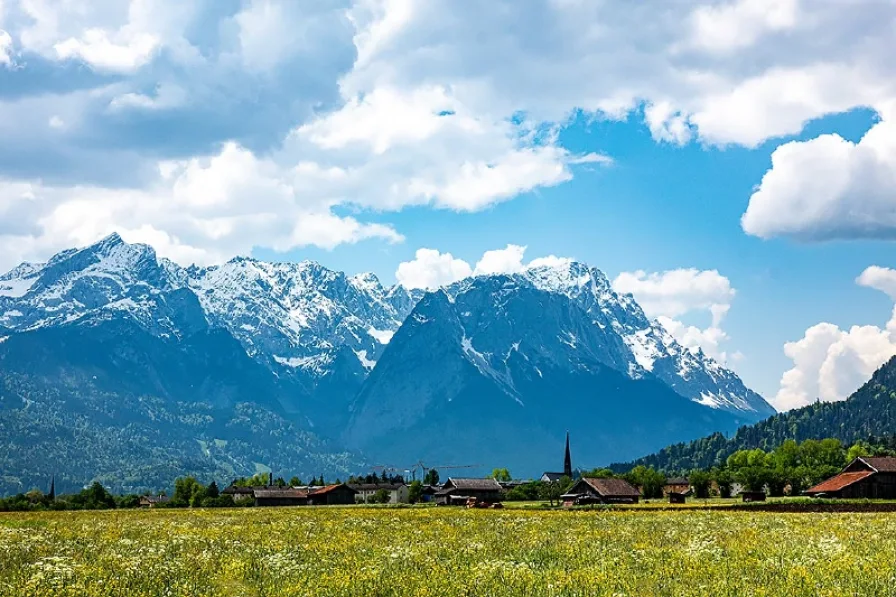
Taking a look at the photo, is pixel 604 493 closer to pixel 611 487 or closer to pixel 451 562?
pixel 611 487

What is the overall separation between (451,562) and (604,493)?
128 m

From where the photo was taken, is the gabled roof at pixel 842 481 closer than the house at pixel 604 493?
Yes

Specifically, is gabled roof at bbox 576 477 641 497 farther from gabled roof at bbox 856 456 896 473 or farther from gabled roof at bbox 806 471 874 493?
gabled roof at bbox 856 456 896 473

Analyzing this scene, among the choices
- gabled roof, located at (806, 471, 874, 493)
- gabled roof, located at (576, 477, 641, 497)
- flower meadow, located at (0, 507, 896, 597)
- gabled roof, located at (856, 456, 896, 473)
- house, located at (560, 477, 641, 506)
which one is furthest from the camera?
gabled roof, located at (576, 477, 641, 497)

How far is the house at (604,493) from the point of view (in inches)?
6107

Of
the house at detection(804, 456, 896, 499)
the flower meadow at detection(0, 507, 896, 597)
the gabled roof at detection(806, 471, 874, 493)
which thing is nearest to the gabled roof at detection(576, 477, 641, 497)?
the gabled roof at detection(806, 471, 874, 493)

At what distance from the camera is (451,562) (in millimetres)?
34156

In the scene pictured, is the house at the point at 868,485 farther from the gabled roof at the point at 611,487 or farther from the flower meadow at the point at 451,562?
the flower meadow at the point at 451,562

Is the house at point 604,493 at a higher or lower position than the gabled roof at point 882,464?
lower

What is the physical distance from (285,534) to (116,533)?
29.8ft

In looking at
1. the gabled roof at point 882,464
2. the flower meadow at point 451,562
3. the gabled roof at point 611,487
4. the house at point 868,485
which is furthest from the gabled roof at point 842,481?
the flower meadow at point 451,562

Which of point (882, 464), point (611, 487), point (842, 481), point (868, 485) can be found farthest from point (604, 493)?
point (882, 464)

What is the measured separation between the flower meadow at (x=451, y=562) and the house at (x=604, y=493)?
347 feet

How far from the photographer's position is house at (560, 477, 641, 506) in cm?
15512
